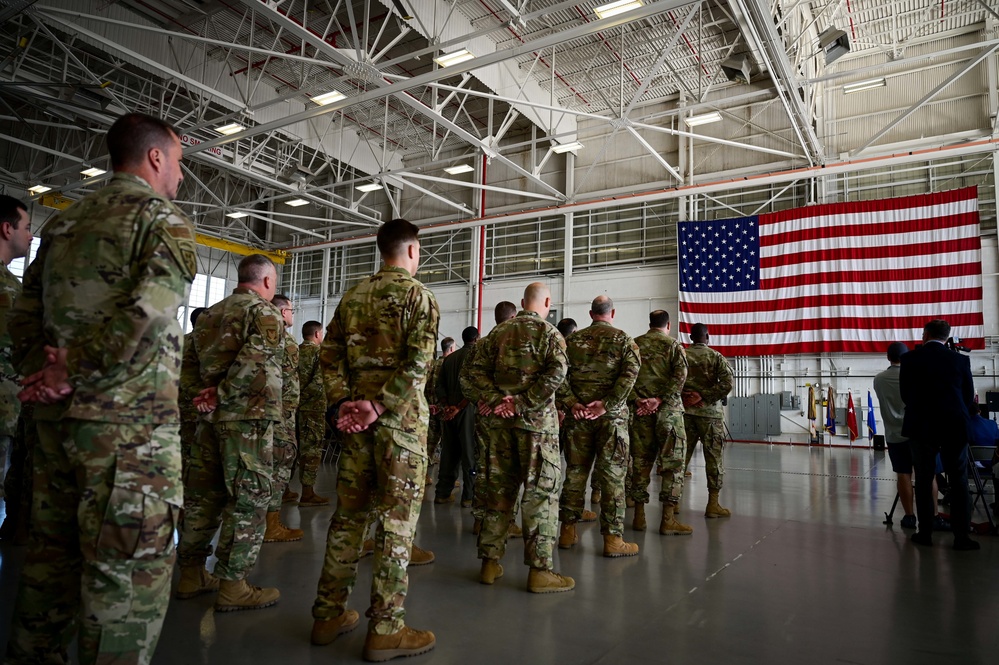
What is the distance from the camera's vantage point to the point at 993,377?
1261 centimetres

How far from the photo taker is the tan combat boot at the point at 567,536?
4496mm

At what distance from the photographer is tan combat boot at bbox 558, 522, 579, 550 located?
450cm

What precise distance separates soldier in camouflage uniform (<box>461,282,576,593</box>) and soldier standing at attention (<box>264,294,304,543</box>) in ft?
4.10

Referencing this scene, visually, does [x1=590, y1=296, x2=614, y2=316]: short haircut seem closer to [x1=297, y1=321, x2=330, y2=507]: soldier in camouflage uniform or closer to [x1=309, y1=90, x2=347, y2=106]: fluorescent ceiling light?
[x1=297, y1=321, x2=330, y2=507]: soldier in camouflage uniform

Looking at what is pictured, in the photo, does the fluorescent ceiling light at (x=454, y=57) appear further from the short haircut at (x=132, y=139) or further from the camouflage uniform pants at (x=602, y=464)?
the short haircut at (x=132, y=139)

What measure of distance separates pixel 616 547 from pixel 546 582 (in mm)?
1046

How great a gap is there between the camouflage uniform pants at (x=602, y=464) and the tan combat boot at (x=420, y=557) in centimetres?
103

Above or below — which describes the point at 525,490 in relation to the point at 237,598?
above

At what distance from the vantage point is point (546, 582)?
3.42 meters

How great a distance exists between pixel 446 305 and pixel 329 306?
5.52m

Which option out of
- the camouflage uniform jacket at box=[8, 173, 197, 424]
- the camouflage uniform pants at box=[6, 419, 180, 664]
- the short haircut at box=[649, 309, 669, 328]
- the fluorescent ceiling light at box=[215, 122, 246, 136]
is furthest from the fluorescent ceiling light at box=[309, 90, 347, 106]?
the camouflage uniform pants at box=[6, 419, 180, 664]

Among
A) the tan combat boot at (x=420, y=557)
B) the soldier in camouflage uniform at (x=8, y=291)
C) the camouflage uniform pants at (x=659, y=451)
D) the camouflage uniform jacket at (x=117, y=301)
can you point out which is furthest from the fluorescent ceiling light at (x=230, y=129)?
the camouflage uniform jacket at (x=117, y=301)

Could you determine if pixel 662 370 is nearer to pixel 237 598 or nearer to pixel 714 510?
pixel 714 510

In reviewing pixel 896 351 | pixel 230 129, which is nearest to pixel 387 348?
pixel 896 351
